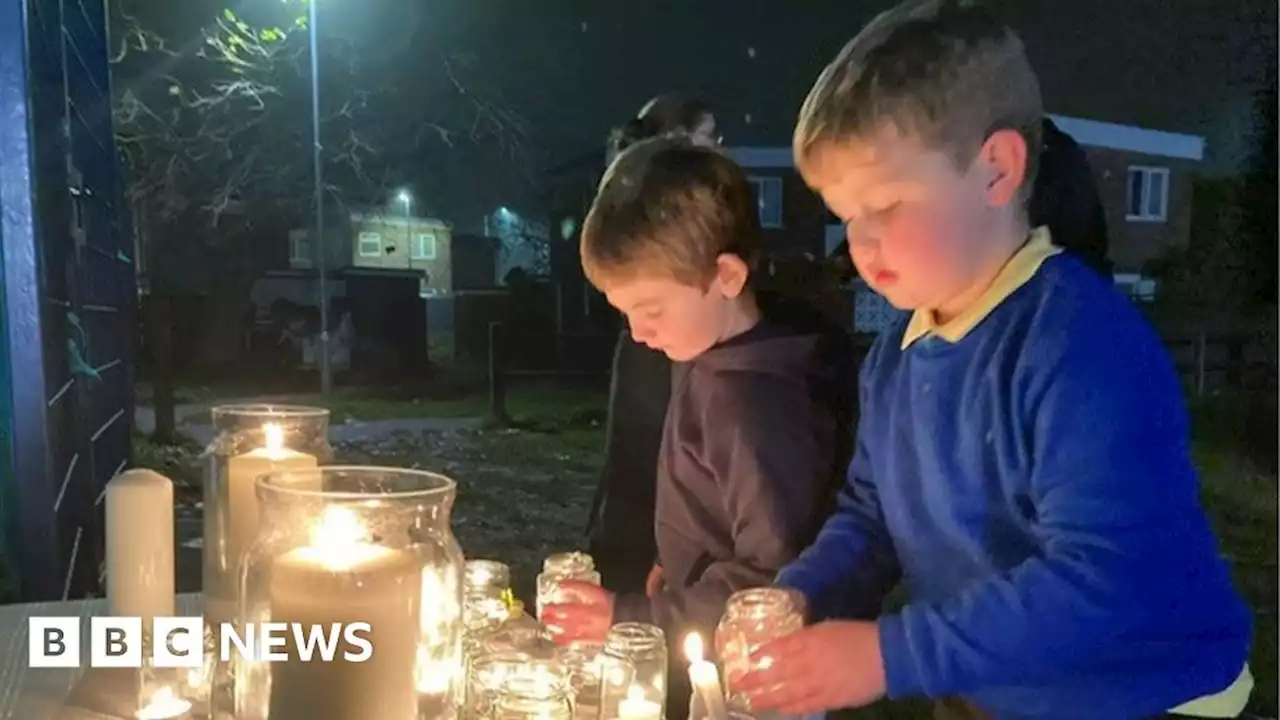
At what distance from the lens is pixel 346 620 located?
690mm

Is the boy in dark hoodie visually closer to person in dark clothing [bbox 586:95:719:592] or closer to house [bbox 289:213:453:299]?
person in dark clothing [bbox 586:95:719:592]

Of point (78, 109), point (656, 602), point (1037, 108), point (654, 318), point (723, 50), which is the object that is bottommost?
point (656, 602)

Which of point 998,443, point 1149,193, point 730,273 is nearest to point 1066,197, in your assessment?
point 730,273

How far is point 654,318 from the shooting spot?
125 centimetres

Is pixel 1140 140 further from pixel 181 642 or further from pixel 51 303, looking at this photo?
pixel 181 642

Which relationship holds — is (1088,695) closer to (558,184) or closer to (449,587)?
(449,587)

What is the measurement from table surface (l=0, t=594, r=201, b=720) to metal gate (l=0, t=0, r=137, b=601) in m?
0.69

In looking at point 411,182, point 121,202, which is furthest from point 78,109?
point 411,182

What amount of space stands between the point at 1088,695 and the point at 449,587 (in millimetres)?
487

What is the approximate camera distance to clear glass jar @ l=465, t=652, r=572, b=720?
0.84 metres

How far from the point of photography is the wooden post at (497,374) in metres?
4.09

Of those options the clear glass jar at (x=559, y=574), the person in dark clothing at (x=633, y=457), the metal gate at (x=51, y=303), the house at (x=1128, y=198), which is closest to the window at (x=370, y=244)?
the metal gate at (x=51, y=303)

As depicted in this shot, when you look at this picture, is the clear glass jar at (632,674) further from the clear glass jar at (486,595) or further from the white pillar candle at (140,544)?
the white pillar candle at (140,544)

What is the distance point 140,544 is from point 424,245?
2786 mm
